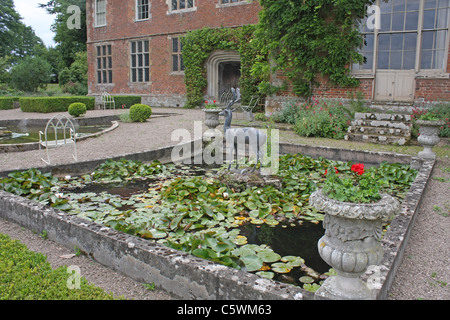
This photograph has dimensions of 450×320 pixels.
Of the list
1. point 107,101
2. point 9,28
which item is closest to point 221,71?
point 107,101

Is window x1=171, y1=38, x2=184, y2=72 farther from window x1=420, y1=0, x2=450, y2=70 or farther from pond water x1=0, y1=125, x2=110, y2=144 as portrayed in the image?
window x1=420, y1=0, x2=450, y2=70

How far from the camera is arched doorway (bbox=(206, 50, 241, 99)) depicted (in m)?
18.0

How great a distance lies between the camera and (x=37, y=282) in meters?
2.56

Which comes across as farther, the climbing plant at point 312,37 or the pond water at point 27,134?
the climbing plant at point 312,37

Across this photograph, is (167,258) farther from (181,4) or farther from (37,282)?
(181,4)

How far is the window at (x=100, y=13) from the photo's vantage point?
22828mm

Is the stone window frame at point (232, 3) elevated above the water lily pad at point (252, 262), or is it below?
above

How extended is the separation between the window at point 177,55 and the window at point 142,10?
8.60 ft

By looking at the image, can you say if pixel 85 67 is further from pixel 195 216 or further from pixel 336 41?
pixel 195 216

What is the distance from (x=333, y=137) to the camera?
33.2 ft

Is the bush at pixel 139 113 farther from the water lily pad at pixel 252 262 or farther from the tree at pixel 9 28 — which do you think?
the tree at pixel 9 28

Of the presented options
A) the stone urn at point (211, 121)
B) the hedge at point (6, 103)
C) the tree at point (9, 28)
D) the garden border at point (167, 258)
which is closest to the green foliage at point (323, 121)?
the stone urn at point (211, 121)

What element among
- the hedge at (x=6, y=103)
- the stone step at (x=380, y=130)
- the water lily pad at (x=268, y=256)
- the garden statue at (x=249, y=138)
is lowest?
the water lily pad at (x=268, y=256)

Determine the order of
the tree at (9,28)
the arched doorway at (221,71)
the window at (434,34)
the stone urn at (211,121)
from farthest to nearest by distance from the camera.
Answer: the tree at (9,28), the arched doorway at (221,71), the window at (434,34), the stone urn at (211,121)
